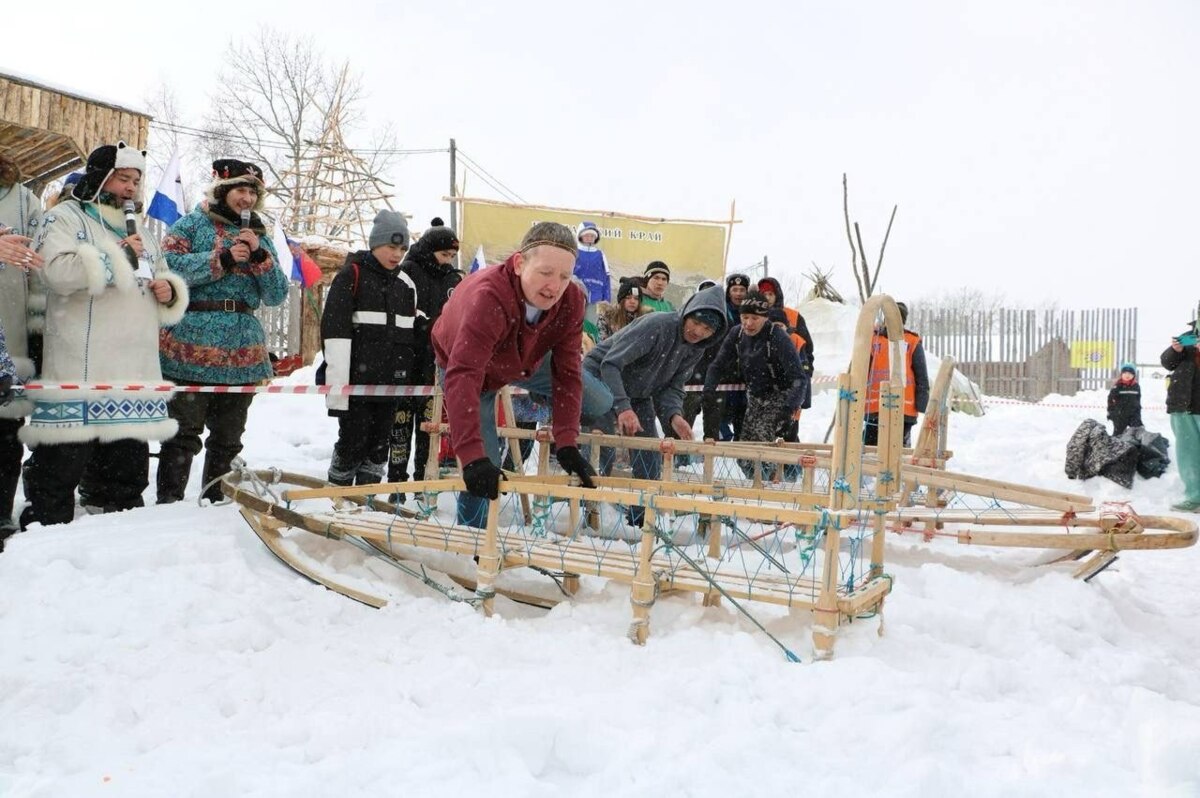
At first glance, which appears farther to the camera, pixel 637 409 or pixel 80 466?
pixel 637 409

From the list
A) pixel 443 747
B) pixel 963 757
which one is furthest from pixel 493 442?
pixel 963 757

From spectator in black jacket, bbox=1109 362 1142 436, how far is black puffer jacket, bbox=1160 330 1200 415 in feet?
5.23

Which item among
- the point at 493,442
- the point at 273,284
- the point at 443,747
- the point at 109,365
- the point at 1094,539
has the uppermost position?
the point at 273,284

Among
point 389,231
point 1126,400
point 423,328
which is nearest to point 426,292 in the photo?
point 423,328

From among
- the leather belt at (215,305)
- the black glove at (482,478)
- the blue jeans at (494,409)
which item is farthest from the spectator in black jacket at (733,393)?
the black glove at (482,478)

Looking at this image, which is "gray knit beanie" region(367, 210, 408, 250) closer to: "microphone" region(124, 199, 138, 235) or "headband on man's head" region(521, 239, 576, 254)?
"microphone" region(124, 199, 138, 235)

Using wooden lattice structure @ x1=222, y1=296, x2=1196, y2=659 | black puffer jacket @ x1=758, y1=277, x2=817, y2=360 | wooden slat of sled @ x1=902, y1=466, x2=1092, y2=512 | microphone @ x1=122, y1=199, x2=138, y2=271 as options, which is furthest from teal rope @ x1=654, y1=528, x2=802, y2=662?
black puffer jacket @ x1=758, y1=277, x2=817, y2=360

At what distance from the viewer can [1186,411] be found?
7.61 meters

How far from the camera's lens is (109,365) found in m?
3.90

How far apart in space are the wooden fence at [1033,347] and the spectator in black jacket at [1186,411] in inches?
429

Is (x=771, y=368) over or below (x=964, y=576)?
over

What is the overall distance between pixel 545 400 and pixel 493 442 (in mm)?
1308

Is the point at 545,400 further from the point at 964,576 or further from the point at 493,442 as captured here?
the point at 964,576

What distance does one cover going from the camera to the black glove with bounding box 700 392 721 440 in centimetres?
672
